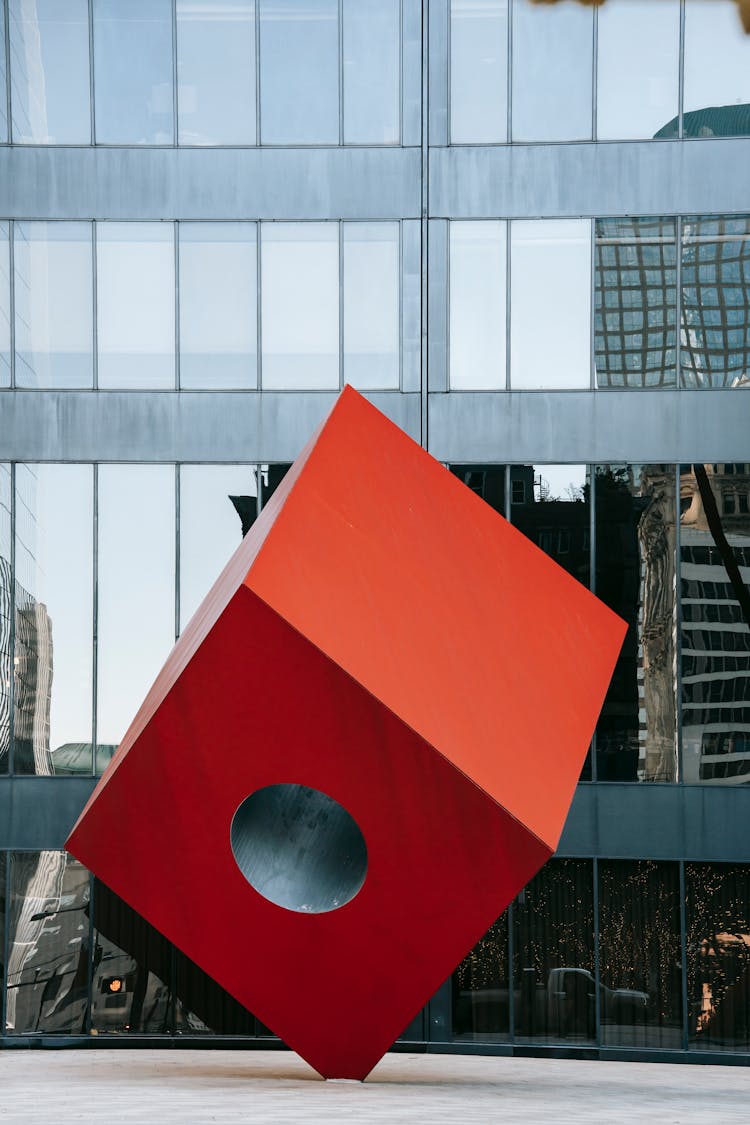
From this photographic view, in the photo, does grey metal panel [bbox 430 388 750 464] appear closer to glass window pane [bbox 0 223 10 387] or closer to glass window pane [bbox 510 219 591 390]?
glass window pane [bbox 510 219 591 390]

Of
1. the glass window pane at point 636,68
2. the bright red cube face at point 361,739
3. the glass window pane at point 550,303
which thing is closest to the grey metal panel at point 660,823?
the glass window pane at point 550,303

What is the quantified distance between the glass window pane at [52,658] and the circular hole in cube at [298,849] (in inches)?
249

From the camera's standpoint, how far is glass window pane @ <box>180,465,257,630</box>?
55.2 ft

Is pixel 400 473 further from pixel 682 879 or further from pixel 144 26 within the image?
pixel 144 26

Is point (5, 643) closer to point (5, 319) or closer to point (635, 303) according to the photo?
point (5, 319)

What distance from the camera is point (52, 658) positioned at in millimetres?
16766

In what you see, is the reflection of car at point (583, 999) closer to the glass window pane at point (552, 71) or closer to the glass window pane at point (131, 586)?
the glass window pane at point (131, 586)

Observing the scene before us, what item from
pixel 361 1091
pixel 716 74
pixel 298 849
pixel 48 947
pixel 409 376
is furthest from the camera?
pixel 409 376

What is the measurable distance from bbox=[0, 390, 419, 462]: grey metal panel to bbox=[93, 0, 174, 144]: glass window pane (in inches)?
130

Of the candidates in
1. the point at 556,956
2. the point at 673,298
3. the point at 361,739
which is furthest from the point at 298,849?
the point at 673,298

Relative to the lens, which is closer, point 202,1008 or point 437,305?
point 202,1008

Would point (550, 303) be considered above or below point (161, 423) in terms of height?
above

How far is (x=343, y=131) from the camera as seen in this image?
56.0ft

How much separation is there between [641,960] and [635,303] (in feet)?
25.9
